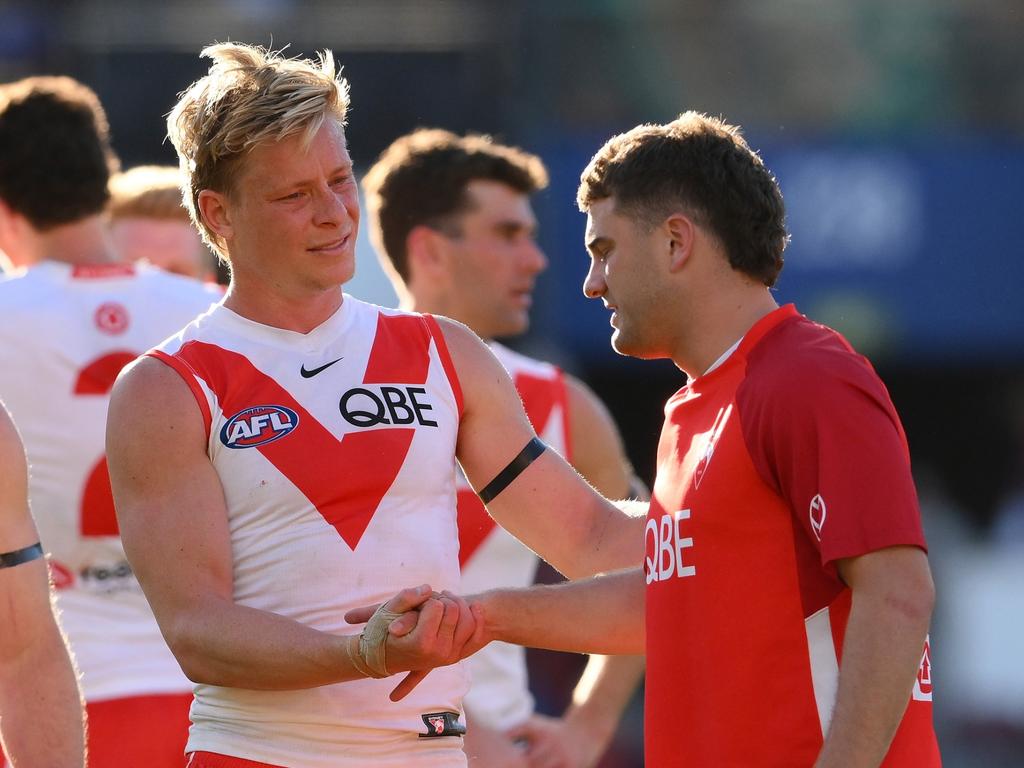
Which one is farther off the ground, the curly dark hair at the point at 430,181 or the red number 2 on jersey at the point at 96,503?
the curly dark hair at the point at 430,181

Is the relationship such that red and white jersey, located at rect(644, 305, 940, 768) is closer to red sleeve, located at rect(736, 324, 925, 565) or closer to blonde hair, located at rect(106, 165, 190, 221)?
red sleeve, located at rect(736, 324, 925, 565)

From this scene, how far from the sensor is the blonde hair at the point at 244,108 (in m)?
3.30

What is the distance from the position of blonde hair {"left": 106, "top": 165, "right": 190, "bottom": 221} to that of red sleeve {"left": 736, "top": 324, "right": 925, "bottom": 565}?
3716mm

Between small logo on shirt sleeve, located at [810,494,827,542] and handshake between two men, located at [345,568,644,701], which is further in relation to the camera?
handshake between two men, located at [345,568,644,701]

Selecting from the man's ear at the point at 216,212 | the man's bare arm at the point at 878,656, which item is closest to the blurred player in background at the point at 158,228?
the man's ear at the point at 216,212

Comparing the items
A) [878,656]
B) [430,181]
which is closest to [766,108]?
[430,181]

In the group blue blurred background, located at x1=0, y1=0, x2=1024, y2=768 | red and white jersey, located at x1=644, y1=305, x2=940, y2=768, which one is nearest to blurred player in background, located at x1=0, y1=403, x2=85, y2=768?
red and white jersey, located at x1=644, y1=305, x2=940, y2=768

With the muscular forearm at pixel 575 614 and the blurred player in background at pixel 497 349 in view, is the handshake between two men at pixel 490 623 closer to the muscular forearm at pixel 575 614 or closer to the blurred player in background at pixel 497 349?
the muscular forearm at pixel 575 614

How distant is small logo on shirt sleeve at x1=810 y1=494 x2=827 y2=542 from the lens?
9.24ft

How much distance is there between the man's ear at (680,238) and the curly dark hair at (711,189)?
0.02 metres

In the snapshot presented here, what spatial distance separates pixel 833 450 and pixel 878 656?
0.34m

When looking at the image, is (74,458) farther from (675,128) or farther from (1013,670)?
(1013,670)

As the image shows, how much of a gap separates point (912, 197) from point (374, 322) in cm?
1142

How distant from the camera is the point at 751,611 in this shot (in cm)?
296
